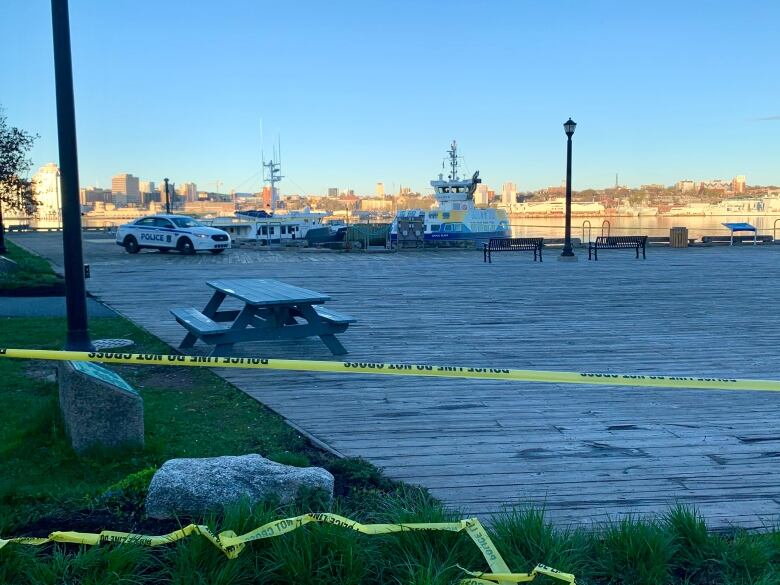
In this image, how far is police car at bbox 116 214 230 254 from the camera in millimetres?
29734

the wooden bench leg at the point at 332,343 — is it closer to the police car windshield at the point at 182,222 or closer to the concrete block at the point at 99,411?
the concrete block at the point at 99,411

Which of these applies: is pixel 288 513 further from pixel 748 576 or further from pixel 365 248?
pixel 365 248

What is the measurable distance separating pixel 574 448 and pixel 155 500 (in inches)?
107

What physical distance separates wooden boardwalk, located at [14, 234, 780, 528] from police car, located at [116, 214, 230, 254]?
12720mm

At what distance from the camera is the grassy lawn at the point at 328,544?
3.23 m

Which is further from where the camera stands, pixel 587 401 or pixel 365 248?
pixel 365 248

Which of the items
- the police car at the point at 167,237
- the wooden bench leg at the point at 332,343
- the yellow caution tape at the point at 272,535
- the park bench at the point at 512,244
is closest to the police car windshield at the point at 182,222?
the police car at the point at 167,237

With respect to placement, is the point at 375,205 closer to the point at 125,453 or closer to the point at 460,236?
the point at 460,236

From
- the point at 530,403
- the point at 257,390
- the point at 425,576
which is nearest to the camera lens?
the point at 425,576

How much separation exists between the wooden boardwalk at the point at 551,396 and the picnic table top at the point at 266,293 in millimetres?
690

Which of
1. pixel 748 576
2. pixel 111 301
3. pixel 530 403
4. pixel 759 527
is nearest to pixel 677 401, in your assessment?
pixel 530 403

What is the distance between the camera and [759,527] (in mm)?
3963

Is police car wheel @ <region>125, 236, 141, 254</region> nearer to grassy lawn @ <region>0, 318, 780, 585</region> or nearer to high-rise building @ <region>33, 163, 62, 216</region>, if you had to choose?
high-rise building @ <region>33, 163, 62, 216</region>

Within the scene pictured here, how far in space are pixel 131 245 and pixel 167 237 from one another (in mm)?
1465
